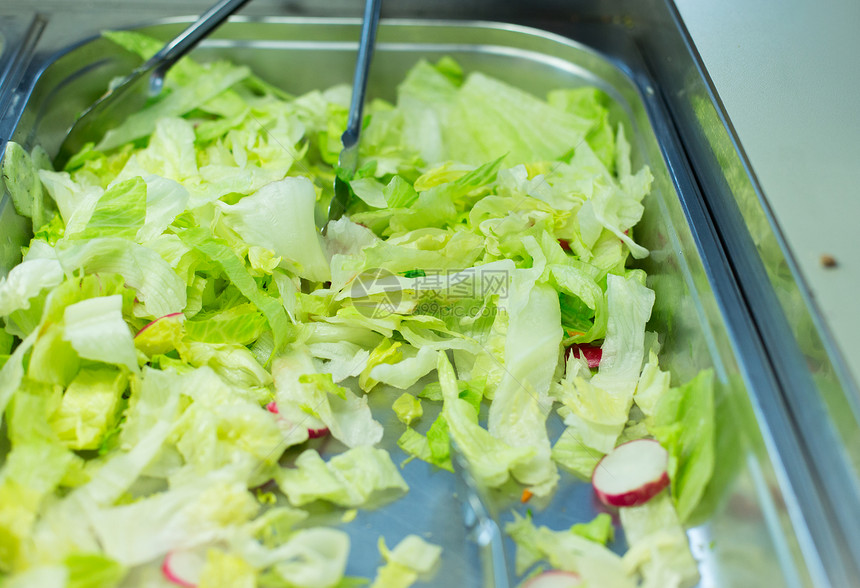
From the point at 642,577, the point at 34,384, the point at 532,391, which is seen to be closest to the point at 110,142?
the point at 34,384

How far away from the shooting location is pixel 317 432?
1062 millimetres

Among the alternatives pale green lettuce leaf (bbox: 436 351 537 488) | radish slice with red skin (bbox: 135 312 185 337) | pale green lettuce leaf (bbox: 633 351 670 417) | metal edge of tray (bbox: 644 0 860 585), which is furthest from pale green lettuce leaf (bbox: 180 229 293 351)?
metal edge of tray (bbox: 644 0 860 585)

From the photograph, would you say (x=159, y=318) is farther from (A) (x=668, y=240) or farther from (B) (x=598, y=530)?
(A) (x=668, y=240)

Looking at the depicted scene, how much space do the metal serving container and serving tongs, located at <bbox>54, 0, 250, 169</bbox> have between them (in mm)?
50

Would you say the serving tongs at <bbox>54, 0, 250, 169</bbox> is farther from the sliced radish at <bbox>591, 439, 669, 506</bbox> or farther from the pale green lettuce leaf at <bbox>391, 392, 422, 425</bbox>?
the sliced radish at <bbox>591, 439, 669, 506</bbox>

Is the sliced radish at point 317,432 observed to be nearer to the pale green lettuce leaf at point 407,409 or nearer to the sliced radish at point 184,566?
the pale green lettuce leaf at point 407,409

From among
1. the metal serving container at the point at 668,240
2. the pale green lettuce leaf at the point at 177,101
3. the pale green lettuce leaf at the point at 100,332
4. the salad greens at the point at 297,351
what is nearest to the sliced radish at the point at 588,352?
the salad greens at the point at 297,351

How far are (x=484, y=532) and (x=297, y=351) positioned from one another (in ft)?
1.58

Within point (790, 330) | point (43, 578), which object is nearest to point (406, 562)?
point (43, 578)

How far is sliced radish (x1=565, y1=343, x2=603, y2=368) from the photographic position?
3.87 ft

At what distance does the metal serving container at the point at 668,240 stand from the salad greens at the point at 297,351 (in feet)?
0.13

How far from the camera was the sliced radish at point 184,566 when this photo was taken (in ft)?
2.69

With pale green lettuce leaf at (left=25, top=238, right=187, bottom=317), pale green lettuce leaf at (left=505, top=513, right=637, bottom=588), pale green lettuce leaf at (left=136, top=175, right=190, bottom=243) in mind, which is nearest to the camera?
pale green lettuce leaf at (left=505, top=513, right=637, bottom=588)

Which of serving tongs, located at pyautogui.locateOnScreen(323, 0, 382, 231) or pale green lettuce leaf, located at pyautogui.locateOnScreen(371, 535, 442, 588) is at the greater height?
serving tongs, located at pyautogui.locateOnScreen(323, 0, 382, 231)
